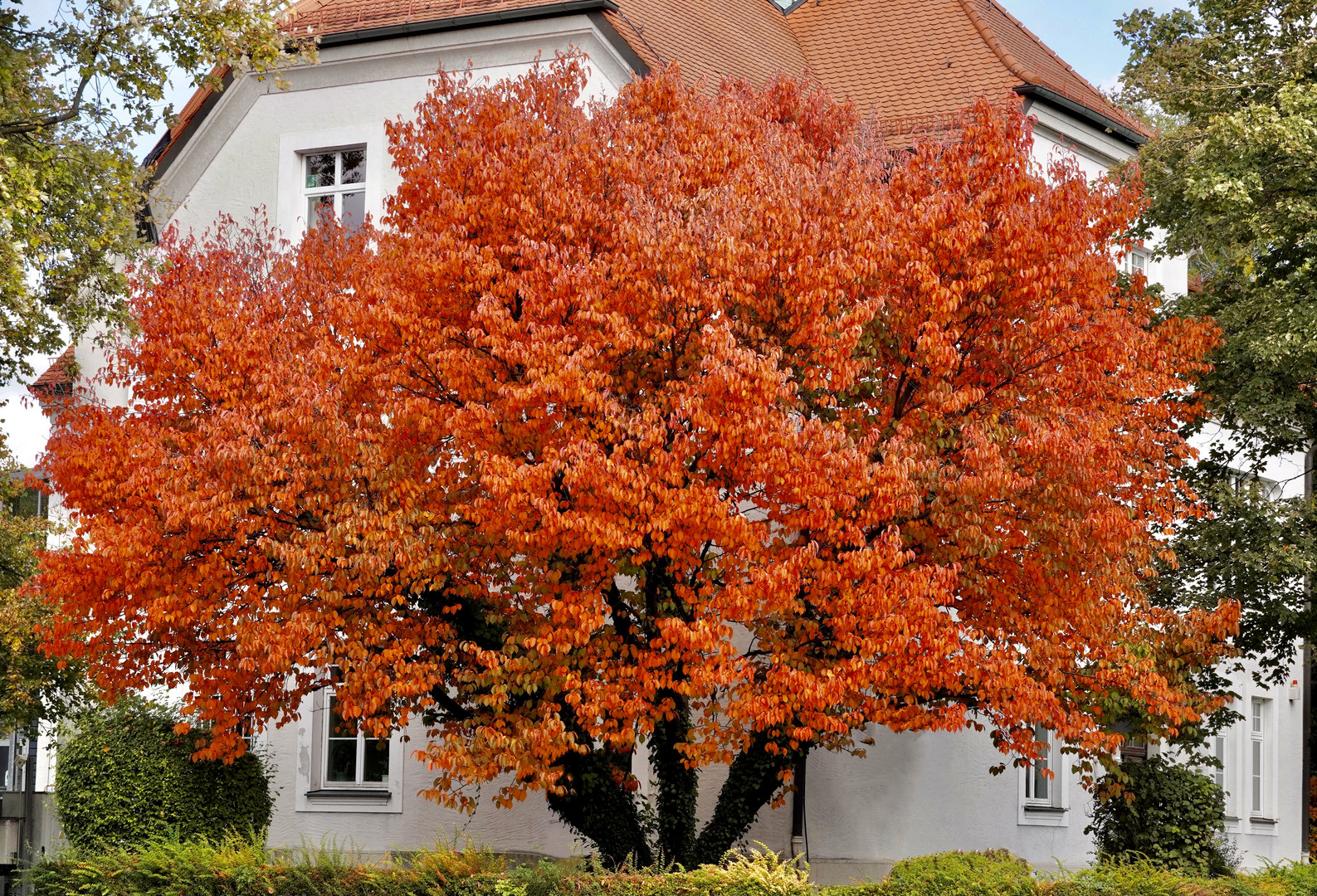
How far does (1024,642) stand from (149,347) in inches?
385

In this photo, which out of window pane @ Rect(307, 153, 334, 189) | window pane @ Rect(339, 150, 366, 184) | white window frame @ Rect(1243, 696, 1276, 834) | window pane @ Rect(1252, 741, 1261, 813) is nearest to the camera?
window pane @ Rect(339, 150, 366, 184)

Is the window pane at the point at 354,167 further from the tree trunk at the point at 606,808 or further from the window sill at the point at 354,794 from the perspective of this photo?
the tree trunk at the point at 606,808

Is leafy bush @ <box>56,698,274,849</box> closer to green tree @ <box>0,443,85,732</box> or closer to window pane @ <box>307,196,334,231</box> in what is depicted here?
green tree @ <box>0,443,85,732</box>

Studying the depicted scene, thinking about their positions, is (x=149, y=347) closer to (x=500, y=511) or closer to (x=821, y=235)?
(x=500, y=511)

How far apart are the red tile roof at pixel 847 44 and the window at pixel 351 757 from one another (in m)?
9.32

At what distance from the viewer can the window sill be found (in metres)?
19.3

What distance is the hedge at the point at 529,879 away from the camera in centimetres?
1189

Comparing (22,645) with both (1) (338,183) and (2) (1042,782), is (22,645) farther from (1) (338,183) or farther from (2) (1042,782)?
(2) (1042,782)

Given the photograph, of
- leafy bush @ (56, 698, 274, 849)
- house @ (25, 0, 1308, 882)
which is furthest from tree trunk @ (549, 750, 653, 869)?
leafy bush @ (56, 698, 274, 849)

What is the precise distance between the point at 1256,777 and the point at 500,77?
1951 centimetres

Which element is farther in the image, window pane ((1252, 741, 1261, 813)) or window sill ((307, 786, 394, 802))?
window pane ((1252, 741, 1261, 813))

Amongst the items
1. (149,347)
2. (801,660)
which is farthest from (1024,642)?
(149,347)

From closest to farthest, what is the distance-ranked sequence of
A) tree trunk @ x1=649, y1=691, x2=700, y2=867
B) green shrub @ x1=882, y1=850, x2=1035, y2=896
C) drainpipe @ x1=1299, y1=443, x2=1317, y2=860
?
green shrub @ x1=882, y1=850, x2=1035, y2=896 → tree trunk @ x1=649, y1=691, x2=700, y2=867 → drainpipe @ x1=1299, y1=443, x2=1317, y2=860

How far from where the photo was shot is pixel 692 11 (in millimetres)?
25188
